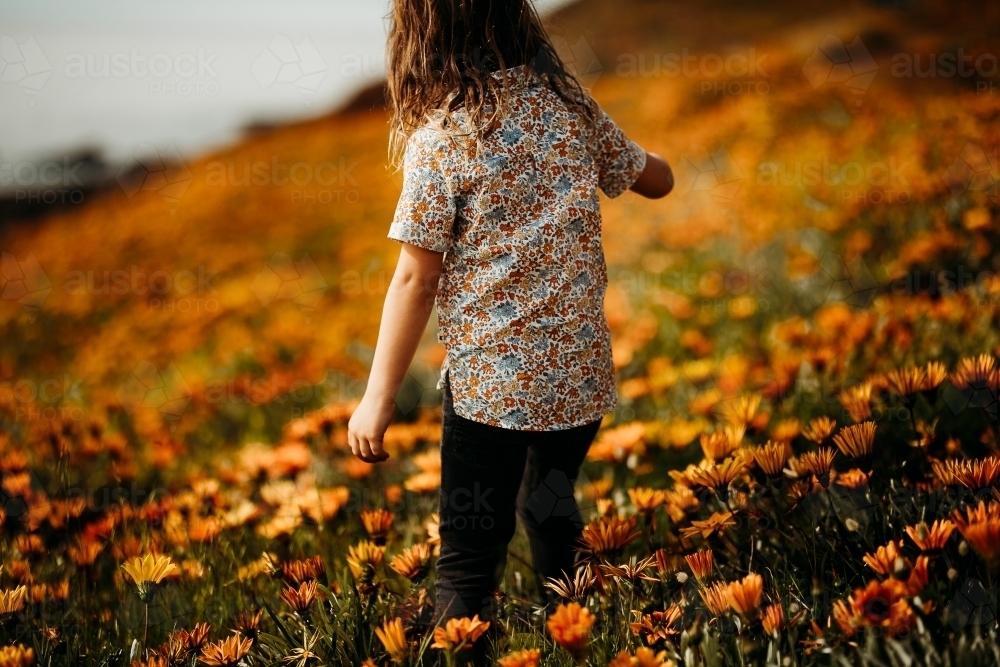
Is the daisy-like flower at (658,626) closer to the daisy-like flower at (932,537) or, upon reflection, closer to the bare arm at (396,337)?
the daisy-like flower at (932,537)

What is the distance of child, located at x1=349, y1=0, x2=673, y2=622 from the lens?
1.42m

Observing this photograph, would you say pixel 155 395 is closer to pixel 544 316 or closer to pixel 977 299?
pixel 544 316

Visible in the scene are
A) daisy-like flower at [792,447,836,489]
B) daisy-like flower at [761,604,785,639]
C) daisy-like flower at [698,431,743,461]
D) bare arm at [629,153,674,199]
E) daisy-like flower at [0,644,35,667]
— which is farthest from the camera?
bare arm at [629,153,674,199]

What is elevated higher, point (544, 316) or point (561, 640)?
point (544, 316)

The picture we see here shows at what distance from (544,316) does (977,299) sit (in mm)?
1577

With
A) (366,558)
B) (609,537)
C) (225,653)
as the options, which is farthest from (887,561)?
(225,653)

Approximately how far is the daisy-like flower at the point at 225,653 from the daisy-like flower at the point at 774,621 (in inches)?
33.8

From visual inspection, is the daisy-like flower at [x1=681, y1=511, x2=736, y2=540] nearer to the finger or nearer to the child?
the child

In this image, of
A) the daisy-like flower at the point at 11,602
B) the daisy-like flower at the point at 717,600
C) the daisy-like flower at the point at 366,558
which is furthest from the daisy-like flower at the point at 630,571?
the daisy-like flower at the point at 11,602

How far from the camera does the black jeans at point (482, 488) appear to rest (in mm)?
1497

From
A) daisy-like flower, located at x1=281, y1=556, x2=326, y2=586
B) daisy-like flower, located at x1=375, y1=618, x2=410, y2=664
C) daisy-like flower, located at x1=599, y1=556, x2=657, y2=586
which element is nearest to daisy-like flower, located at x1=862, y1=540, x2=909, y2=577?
daisy-like flower, located at x1=599, y1=556, x2=657, y2=586

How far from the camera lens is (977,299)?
7.43 feet

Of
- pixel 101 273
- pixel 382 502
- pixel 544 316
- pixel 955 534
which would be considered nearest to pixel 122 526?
pixel 382 502

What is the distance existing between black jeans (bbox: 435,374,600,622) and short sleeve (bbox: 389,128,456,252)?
1.10 feet
